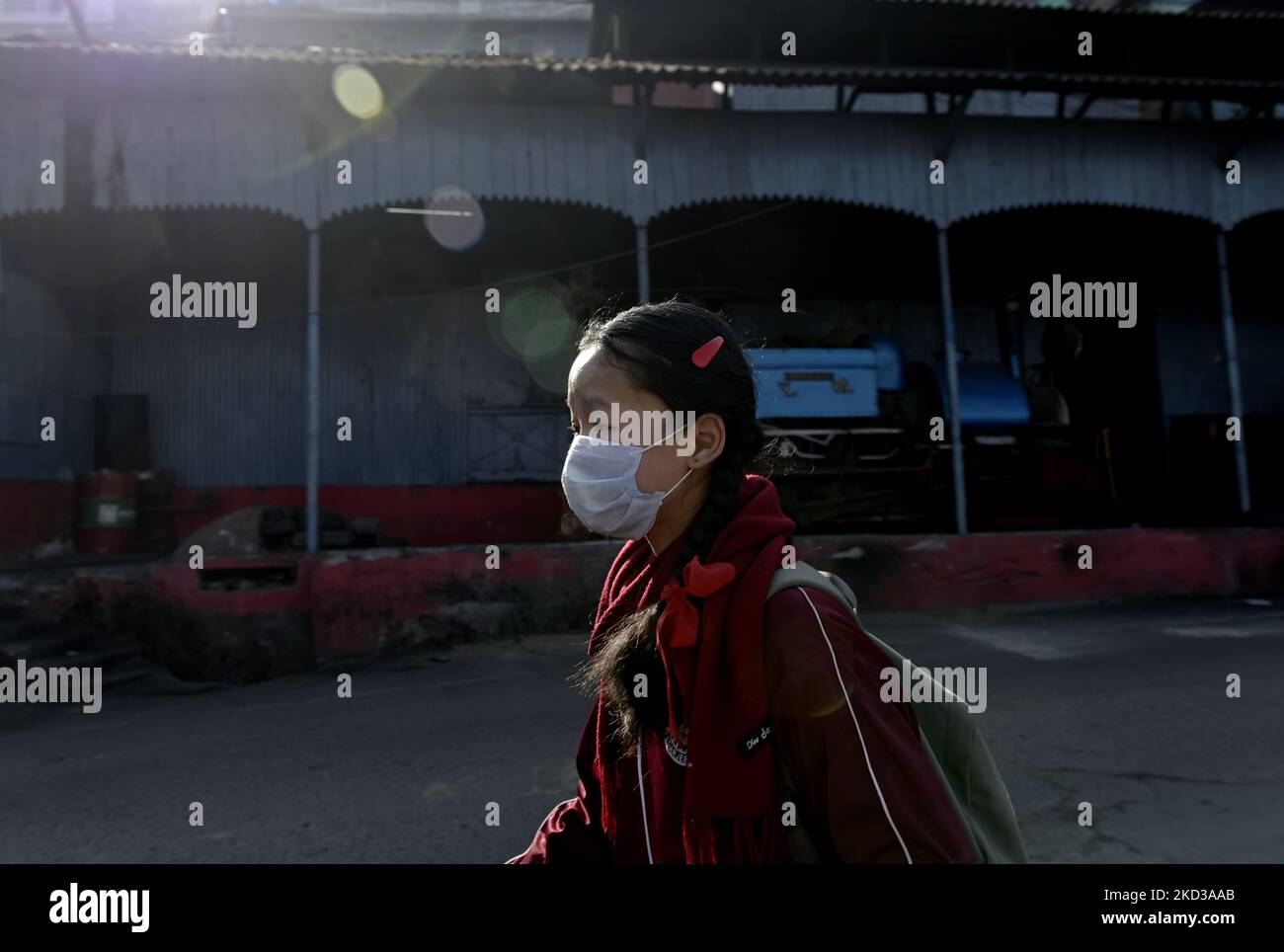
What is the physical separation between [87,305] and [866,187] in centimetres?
1146

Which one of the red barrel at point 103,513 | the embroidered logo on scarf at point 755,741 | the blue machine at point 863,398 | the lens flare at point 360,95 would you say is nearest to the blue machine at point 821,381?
the blue machine at point 863,398

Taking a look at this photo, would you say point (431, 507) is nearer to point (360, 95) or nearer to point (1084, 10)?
point (360, 95)

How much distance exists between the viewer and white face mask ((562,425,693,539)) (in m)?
1.49

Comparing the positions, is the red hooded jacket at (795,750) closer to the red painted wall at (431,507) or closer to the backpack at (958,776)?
the backpack at (958,776)

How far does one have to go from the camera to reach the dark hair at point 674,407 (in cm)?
135

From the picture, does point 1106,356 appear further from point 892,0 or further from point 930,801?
point 930,801

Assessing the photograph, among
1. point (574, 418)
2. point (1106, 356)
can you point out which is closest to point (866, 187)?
point (1106, 356)

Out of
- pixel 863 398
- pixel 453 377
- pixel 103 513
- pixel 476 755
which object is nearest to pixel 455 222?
pixel 453 377

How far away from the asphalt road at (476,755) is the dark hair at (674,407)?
246 centimetres

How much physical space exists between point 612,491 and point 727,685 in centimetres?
50

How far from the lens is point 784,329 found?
13.9 metres

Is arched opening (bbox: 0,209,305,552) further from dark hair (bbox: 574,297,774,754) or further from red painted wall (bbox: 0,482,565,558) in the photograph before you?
dark hair (bbox: 574,297,774,754)

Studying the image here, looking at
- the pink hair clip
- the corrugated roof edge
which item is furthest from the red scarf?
the corrugated roof edge

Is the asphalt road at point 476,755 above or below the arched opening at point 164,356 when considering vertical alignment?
below
